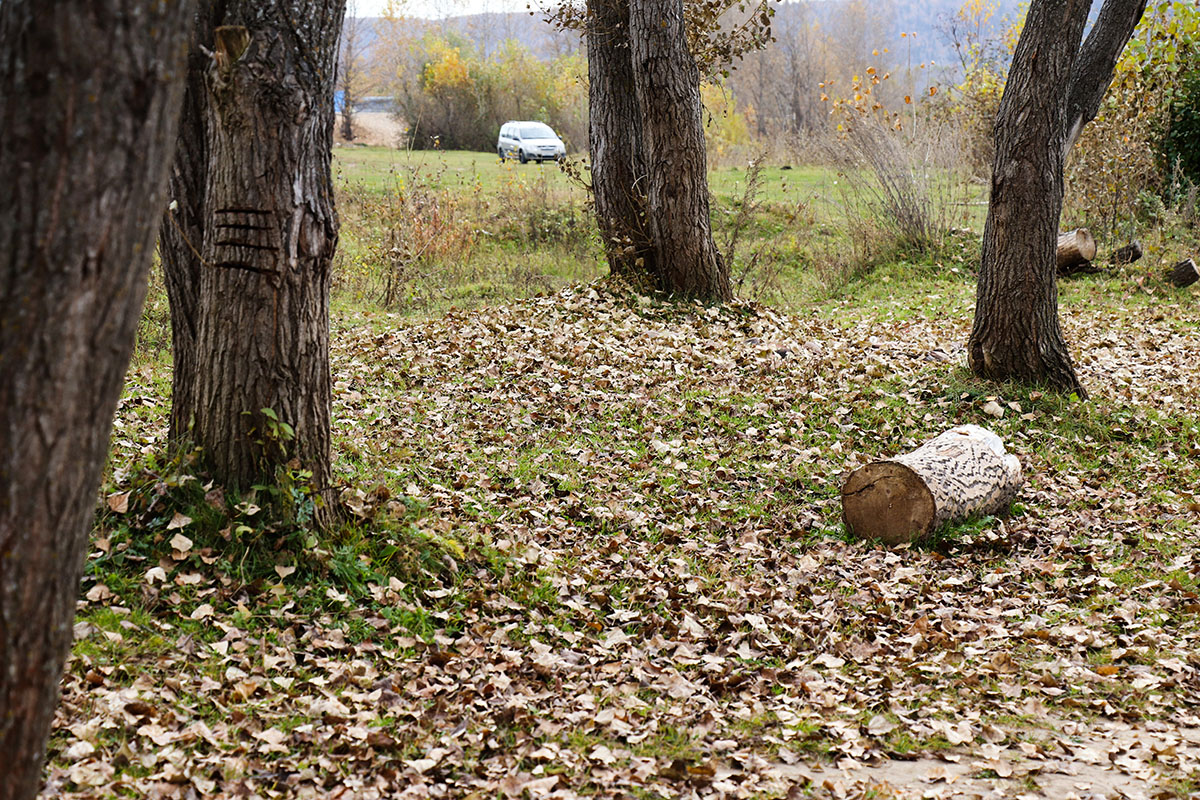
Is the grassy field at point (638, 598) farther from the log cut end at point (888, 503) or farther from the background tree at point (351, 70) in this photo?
the background tree at point (351, 70)

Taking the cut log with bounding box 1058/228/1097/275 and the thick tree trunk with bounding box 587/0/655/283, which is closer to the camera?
the thick tree trunk with bounding box 587/0/655/283

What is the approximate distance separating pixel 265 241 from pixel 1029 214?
625 cm

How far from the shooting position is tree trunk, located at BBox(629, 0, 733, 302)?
1009cm

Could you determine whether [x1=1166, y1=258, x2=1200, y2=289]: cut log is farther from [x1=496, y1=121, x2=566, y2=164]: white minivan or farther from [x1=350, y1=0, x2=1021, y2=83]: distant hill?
[x1=350, y1=0, x2=1021, y2=83]: distant hill

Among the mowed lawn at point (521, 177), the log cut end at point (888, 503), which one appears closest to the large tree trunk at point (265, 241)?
the log cut end at point (888, 503)

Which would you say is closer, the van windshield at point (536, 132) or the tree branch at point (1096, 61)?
the tree branch at point (1096, 61)

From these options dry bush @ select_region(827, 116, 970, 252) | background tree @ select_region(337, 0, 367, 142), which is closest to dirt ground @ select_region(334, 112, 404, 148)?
background tree @ select_region(337, 0, 367, 142)

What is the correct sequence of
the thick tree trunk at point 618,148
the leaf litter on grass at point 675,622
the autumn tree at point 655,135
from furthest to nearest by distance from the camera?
the thick tree trunk at point 618,148 → the autumn tree at point 655,135 → the leaf litter on grass at point 675,622

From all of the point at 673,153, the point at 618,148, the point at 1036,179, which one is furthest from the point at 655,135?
the point at 1036,179

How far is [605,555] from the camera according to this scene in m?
5.66

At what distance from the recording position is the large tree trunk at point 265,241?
424 centimetres

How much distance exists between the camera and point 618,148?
1109cm

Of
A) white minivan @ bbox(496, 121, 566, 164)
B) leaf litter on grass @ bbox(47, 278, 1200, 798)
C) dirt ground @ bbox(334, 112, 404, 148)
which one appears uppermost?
dirt ground @ bbox(334, 112, 404, 148)

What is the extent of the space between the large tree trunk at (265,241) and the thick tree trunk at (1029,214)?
5764 mm
